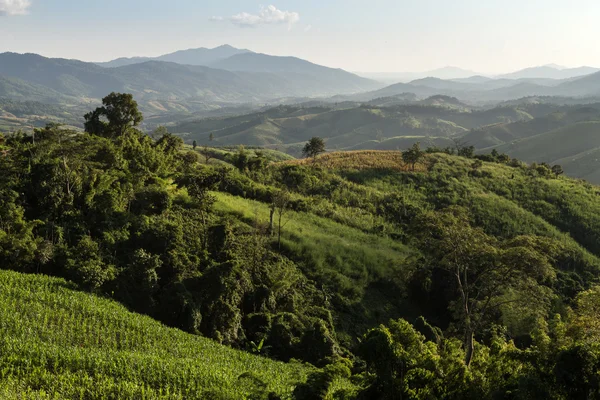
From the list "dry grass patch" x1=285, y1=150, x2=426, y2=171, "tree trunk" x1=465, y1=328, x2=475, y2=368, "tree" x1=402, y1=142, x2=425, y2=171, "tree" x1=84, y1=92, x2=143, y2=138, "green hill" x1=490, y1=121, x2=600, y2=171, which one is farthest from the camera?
"green hill" x1=490, y1=121, x2=600, y2=171

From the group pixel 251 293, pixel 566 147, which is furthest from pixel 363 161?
pixel 566 147

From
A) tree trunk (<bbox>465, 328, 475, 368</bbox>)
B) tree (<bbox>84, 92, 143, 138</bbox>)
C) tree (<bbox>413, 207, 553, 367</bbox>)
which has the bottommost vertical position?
tree trunk (<bbox>465, 328, 475, 368</bbox>)

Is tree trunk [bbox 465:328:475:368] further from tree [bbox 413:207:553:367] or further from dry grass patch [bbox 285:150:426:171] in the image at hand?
dry grass patch [bbox 285:150:426:171]

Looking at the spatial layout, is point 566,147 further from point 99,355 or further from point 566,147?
point 99,355

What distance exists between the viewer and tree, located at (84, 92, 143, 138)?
150 ft

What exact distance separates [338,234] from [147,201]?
18491mm

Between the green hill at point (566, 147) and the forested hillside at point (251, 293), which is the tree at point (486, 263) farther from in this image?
the green hill at point (566, 147)

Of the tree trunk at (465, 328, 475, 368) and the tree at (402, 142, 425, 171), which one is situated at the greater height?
the tree at (402, 142, 425, 171)

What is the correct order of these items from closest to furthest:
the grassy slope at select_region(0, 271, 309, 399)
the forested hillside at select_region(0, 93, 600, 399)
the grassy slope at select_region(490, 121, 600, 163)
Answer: the forested hillside at select_region(0, 93, 600, 399) → the grassy slope at select_region(0, 271, 309, 399) → the grassy slope at select_region(490, 121, 600, 163)

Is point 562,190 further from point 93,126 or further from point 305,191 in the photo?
point 93,126

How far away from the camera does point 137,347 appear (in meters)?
18.1

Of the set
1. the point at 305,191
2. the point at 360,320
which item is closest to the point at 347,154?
the point at 305,191

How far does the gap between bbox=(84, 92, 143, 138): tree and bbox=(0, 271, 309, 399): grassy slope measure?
99.5 ft

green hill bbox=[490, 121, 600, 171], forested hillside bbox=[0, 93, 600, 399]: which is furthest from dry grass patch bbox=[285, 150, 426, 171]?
green hill bbox=[490, 121, 600, 171]
